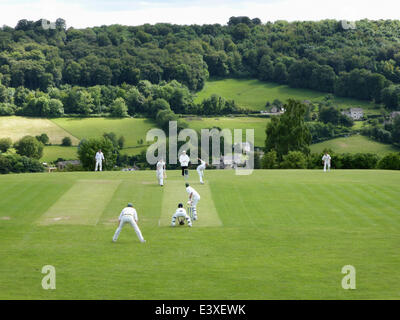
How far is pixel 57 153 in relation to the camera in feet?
477

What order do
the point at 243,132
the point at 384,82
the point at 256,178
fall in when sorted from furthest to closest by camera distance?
the point at 384,82
the point at 243,132
the point at 256,178

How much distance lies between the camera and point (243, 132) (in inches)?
6166

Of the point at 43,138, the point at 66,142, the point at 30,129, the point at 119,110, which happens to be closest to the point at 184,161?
the point at 66,142

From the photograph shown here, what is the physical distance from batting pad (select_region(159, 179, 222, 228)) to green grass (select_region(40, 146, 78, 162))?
9698cm

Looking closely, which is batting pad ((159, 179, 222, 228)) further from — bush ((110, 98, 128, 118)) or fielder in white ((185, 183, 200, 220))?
bush ((110, 98, 128, 118))

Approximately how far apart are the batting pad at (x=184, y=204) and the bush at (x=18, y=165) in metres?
82.5

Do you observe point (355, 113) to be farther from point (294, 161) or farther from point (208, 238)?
point (208, 238)

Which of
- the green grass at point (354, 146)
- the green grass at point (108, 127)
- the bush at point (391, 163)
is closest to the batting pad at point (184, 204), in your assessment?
the bush at point (391, 163)

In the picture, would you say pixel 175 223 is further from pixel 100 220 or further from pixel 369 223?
pixel 369 223

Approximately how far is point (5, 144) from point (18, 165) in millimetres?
26863

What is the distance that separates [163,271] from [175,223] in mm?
11432

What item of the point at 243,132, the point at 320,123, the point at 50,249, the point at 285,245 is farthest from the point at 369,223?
the point at 320,123

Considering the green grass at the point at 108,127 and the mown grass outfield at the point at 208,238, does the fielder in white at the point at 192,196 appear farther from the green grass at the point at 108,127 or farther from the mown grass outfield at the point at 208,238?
the green grass at the point at 108,127

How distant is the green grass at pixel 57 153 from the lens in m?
142
